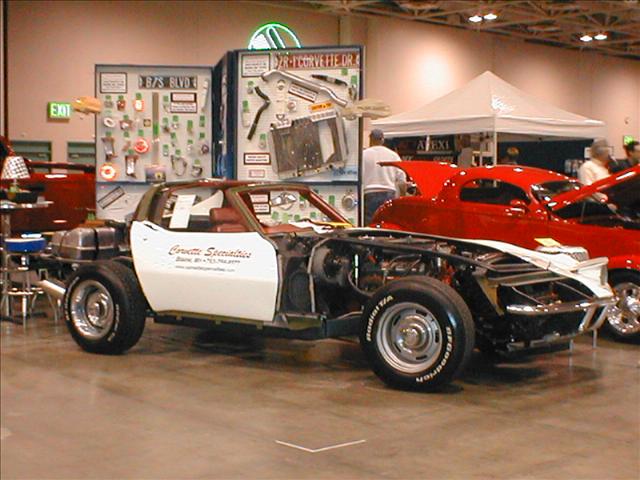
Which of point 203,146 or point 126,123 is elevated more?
point 126,123

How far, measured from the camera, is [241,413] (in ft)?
19.6

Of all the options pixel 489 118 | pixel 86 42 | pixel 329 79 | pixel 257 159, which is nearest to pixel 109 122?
pixel 257 159

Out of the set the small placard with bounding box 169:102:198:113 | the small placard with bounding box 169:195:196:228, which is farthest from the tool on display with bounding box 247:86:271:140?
the small placard with bounding box 169:195:196:228

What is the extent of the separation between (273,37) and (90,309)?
14.9 meters

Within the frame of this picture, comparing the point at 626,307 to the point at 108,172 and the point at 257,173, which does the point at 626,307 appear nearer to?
the point at 257,173

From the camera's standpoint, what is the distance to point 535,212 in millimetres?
9266

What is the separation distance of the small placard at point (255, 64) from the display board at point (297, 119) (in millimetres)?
11

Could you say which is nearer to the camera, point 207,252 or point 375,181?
point 207,252

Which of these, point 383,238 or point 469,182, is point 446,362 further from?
point 469,182

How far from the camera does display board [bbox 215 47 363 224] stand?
10375mm

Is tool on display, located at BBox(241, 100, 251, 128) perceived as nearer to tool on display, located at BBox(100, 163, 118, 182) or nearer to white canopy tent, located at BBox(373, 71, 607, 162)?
tool on display, located at BBox(100, 163, 118, 182)

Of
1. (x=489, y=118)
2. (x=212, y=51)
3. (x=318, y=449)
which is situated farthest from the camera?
(x=212, y=51)

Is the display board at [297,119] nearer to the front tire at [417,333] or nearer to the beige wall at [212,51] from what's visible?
the front tire at [417,333]

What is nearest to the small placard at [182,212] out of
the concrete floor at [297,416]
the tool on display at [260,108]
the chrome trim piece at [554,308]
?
the concrete floor at [297,416]
